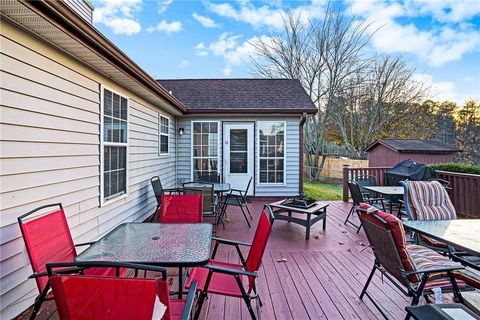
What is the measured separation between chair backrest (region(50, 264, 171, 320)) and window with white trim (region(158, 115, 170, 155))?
207 inches

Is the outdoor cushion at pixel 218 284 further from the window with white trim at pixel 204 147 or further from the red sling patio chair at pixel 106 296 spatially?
the window with white trim at pixel 204 147

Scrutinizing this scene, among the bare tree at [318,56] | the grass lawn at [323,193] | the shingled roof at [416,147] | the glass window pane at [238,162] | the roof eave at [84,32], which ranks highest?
the bare tree at [318,56]

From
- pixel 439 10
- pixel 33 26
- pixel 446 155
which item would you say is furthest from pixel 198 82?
pixel 446 155

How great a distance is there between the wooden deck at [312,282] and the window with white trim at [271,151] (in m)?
3.04

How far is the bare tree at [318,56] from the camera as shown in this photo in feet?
45.3

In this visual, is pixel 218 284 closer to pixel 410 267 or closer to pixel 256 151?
pixel 410 267

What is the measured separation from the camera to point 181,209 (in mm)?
3139

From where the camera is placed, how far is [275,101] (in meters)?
7.91

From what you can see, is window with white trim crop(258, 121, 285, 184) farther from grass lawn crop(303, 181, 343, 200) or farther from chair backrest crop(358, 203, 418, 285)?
chair backrest crop(358, 203, 418, 285)

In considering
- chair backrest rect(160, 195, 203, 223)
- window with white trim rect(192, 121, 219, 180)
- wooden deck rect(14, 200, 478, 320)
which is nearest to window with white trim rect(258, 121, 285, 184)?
window with white trim rect(192, 121, 219, 180)

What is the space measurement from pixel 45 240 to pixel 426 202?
417 cm

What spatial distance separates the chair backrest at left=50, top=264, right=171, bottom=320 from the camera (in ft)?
3.90

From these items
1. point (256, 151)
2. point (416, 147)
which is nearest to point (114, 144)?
point (256, 151)

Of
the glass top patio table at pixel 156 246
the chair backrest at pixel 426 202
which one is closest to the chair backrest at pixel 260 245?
the glass top patio table at pixel 156 246
